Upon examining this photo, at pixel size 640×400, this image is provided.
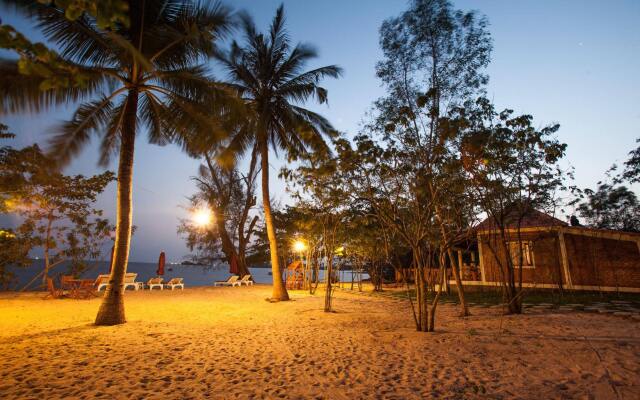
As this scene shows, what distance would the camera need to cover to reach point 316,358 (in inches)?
195

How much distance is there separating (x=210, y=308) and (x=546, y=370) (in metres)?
9.16

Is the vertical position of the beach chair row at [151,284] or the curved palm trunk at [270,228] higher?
the curved palm trunk at [270,228]

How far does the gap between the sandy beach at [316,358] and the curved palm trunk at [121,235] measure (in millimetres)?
458

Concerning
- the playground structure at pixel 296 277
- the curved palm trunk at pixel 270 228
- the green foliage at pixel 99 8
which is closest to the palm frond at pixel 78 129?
the curved palm trunk at pixel 270 228

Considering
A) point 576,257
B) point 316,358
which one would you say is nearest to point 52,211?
point 316,358

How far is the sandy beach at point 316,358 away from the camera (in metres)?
3.63

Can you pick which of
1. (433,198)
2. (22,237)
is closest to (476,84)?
(433,198)

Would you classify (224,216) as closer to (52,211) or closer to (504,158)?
(52,211)

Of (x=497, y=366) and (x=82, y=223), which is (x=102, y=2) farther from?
(x=82, y=223)

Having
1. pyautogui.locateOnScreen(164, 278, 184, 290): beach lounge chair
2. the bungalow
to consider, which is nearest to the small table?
pyautogui.locateOnScreen(164, 278, 184, 290): beach lounge chair

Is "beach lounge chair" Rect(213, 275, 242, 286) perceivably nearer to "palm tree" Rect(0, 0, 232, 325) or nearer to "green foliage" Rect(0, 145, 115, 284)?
"green foliage" Rect(0, 145, 115, 284)

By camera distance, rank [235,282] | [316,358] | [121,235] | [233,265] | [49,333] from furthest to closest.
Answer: [233,265]
[235,282]
[121,235]
[49,333]
[316,358]

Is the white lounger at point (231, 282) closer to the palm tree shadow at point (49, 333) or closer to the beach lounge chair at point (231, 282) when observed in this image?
the beach lounge chair at point (231, 282)

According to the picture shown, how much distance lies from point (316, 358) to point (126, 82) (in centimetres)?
753
